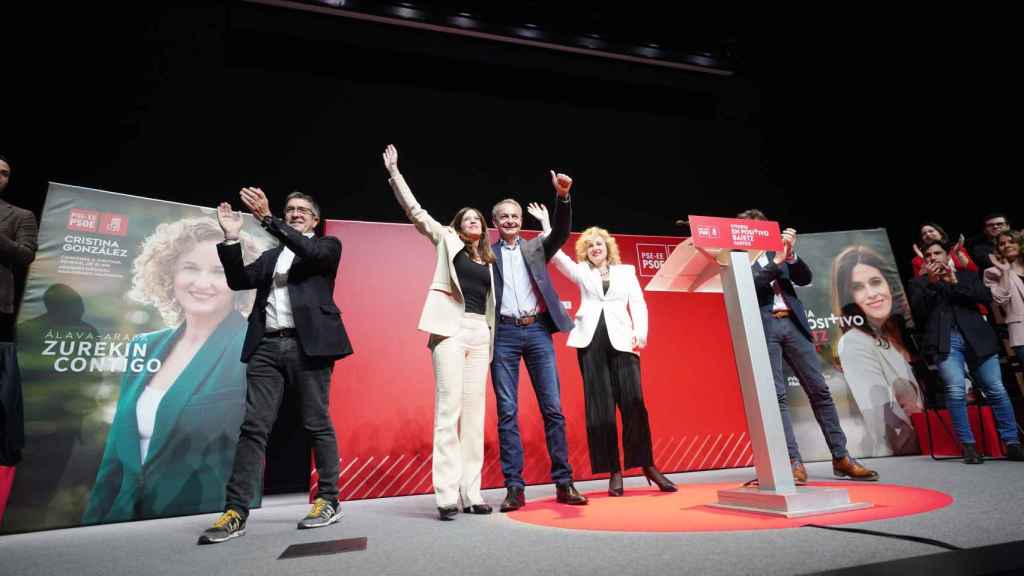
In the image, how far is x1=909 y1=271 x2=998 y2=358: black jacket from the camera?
380cm

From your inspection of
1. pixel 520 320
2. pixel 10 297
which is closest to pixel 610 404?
pixel 520 320

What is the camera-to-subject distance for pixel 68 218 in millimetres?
3383

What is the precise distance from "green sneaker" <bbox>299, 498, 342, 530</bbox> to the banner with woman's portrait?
392 cm

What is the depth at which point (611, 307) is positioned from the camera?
3.36 meters

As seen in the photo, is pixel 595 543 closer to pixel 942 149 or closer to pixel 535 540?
pixel 535 540

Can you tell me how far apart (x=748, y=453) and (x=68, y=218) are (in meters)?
5.48

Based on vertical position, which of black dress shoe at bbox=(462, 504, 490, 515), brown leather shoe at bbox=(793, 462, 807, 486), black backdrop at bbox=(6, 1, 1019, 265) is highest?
black backdrop at bbox=(6, 1, 1019, 265)

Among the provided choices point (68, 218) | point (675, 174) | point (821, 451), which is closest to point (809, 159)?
point (675, 174)

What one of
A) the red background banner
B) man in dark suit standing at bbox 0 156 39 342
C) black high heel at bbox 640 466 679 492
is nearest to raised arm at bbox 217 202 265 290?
man in dark suit standing at bbox 0 156 39 342

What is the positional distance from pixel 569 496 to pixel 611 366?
87 cm

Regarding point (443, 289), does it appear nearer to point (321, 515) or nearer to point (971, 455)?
point (321, 515)

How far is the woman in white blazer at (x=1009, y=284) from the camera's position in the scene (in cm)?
389

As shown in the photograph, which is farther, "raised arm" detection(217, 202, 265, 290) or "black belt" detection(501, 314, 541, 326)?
"black belt" detection(501, 314, 541, 326)

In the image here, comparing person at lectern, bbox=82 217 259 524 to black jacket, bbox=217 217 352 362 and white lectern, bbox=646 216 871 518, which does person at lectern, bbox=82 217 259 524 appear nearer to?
black jacket, bbox=217 217 352 362
